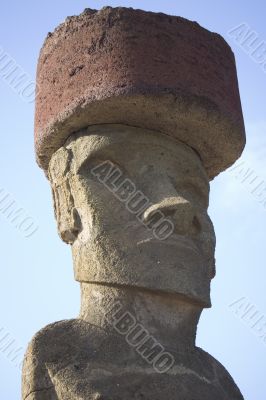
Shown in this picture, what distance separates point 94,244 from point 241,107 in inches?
60.6

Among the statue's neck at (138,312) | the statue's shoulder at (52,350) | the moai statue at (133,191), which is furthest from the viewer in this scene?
the statue's neck at (138,312)

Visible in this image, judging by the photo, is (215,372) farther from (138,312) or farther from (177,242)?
(177,242)

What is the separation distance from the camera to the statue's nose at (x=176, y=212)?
4469 millimetres

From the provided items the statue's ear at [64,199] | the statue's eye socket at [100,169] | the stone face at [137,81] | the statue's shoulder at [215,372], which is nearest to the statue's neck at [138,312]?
the statue's shoulder at [215,372]

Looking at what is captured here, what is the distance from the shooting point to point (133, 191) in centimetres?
458

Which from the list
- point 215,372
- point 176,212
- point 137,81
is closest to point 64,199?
point 176,212

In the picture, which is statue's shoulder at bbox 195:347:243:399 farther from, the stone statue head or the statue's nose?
the statue's nose

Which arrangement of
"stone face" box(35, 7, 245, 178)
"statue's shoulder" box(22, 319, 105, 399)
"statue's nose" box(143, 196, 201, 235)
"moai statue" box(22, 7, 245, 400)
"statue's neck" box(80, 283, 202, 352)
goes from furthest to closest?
"stone face" box(35, 7, 245, 178) → "statue's nose" box(143, 196, 201, 235) → "statue's neck" box(80, 283, 202, 352) → "moai statue" box(22, 7, 245, 400) → "statue's shoulder" box(22, 319, 105, 399)

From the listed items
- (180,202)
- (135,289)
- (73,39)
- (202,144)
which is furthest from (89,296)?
A: (73,39)

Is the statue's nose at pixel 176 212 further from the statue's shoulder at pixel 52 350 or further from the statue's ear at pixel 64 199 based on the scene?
the statue's shoulder at pixel 52 350

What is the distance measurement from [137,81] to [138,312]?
1.38 meters

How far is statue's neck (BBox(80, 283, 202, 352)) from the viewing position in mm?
4312

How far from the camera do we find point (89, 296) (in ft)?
14.5

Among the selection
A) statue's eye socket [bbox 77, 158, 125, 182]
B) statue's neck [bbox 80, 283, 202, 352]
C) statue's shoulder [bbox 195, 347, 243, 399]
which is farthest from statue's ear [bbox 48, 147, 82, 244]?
statue's shoulder [bbox 195, 347, 243, 399]
